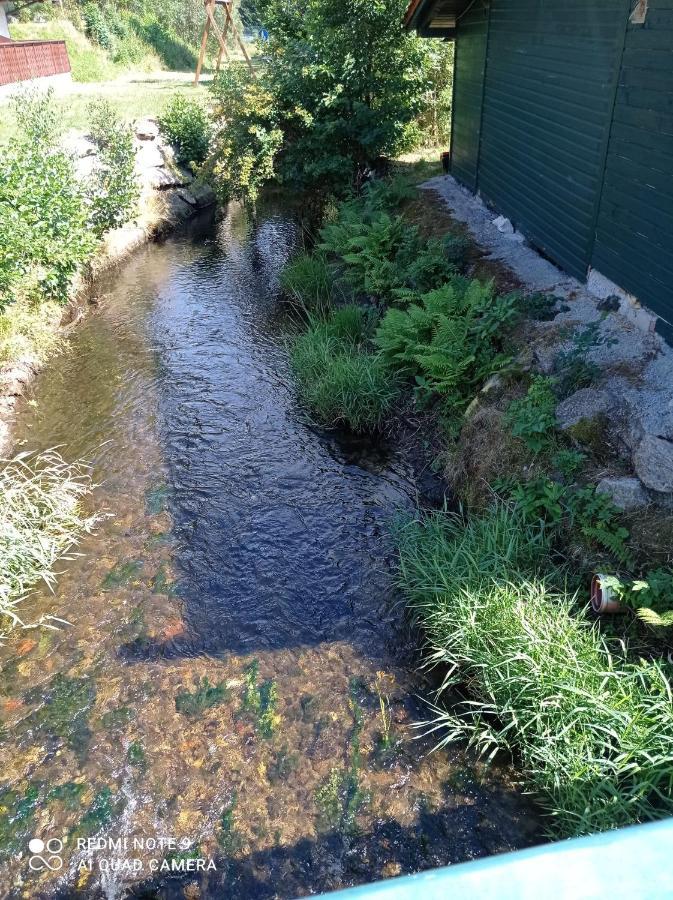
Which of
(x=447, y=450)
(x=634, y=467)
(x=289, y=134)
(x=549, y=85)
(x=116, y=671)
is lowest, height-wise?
(x=116, y=671)

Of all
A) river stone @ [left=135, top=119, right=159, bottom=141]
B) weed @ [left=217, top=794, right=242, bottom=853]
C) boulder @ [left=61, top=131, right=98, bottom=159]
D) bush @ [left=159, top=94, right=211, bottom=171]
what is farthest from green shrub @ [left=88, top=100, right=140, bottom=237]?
weed @ [left=217, top=794, right=242, bottom=853]

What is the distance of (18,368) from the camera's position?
8648 mm

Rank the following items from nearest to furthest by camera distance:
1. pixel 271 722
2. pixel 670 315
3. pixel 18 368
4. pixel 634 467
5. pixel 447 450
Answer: pixel 271 722 → pixel 634 467 → pixel 670 315 → pixel 447 450 → pixel 18 368

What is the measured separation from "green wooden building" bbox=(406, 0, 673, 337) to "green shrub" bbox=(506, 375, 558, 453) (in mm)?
1376

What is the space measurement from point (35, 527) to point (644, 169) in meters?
6.54

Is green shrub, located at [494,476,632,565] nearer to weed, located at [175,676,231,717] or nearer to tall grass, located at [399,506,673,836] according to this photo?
tall grass, located at [399,506,673,836]

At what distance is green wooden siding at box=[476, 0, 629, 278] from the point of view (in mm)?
6680

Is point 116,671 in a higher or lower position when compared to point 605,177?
lower

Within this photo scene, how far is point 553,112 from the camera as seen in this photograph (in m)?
7.84

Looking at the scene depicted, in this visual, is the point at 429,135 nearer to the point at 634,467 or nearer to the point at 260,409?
the point at 260,409

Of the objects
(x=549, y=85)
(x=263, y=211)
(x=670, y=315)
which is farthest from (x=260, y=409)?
(x=263, y=211)

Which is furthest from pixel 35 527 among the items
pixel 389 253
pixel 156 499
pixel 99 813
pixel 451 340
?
pixel 389 253

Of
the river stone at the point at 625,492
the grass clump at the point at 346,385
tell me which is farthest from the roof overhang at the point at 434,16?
the river stone at the point at 625,492

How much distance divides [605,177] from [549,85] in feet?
7.22
